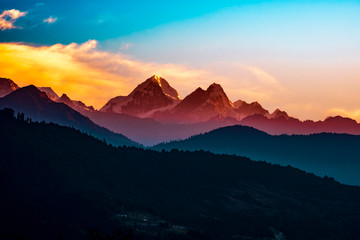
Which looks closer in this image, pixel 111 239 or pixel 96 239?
pixel 111 239

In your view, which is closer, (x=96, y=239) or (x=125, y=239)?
(x=125, y=239)

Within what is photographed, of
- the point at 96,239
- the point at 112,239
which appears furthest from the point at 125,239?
the point at 96,239

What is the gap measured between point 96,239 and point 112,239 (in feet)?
48.3

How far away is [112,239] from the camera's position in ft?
522

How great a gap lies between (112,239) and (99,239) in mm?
4664

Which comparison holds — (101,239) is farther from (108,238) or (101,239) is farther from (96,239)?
(96,239)

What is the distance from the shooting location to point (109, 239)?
160 metres

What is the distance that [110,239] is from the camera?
525 feet

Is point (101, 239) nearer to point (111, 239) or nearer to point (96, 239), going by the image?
point (111, 239)

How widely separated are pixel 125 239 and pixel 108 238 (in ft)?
15.7

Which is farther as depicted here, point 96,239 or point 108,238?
point 96,239

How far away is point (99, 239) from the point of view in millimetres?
155500

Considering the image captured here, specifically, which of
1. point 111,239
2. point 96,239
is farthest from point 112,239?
point 96,239

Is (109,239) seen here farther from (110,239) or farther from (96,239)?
(96,239)
